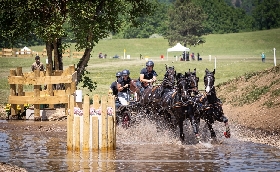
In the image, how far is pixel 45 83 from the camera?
28.8m

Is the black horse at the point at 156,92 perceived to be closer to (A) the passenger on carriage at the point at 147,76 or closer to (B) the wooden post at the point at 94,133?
(A) the passenger on carriage at the point at 147,76

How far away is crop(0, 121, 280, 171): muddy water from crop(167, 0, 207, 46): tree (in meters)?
113

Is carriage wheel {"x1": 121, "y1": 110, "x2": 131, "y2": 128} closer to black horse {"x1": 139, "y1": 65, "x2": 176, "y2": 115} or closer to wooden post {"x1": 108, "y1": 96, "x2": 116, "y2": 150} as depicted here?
black horse {"x1": 139, "y1": 65, "x2": 176, "y2": 115}

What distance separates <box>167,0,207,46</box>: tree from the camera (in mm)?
137625

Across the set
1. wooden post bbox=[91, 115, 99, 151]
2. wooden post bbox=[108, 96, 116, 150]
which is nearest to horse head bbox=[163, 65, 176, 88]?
wooden post bbox=[108, 96, 116, 150]

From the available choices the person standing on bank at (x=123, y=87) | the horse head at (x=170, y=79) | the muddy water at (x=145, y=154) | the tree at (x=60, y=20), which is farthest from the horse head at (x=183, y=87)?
the tree at (x=60, y=20)

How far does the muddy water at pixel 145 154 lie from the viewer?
54.1 feet

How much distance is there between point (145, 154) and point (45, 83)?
35.6ft

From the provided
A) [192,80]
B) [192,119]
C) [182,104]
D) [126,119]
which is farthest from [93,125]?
[126,119]

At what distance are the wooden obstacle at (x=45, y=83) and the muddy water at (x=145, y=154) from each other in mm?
4526

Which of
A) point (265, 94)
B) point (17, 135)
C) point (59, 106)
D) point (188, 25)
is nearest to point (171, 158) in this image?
point (17, 135)

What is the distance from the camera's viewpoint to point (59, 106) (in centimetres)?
3353

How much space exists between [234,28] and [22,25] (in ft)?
492

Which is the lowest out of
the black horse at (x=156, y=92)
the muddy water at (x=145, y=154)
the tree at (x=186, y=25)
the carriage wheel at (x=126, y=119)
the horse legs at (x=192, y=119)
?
the muddy water at (x=145, y=154)
